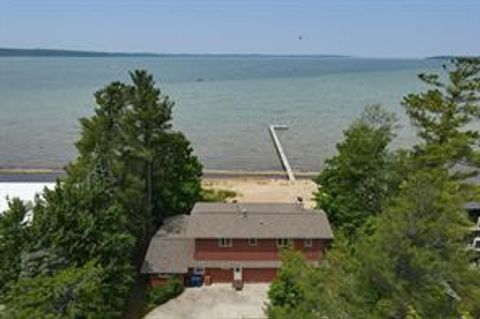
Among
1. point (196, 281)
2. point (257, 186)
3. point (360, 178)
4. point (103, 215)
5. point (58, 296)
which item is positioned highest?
point (257, 186)

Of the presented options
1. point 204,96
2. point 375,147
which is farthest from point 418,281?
point 204,96

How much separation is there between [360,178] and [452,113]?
21.4 feet

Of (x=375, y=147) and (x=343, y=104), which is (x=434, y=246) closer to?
(x=375, y=147)

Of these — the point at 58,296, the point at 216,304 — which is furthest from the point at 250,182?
the point at 58,296

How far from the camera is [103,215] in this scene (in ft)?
83.7

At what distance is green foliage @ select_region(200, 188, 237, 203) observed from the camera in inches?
1848

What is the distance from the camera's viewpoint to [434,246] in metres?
17.4

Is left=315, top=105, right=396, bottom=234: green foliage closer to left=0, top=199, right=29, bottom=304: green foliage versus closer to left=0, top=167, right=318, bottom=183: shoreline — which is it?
left=0, top=199, right=29, bottom=304: green foliage

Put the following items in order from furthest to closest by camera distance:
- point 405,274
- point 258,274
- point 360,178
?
point 360,178 < point 258,274 < point 405,274

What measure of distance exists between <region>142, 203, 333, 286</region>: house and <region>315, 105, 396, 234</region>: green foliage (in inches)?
117

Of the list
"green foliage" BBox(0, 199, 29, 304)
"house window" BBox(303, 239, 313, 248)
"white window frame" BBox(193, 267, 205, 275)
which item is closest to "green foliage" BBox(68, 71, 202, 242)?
"white window frame" BBox(193, 267, 205, 275)

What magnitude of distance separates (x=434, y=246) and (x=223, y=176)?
141 ft

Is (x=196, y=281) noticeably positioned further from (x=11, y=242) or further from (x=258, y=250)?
(x=11, y=242)

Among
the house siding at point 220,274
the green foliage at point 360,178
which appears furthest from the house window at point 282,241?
the green foliage at point 360,178
